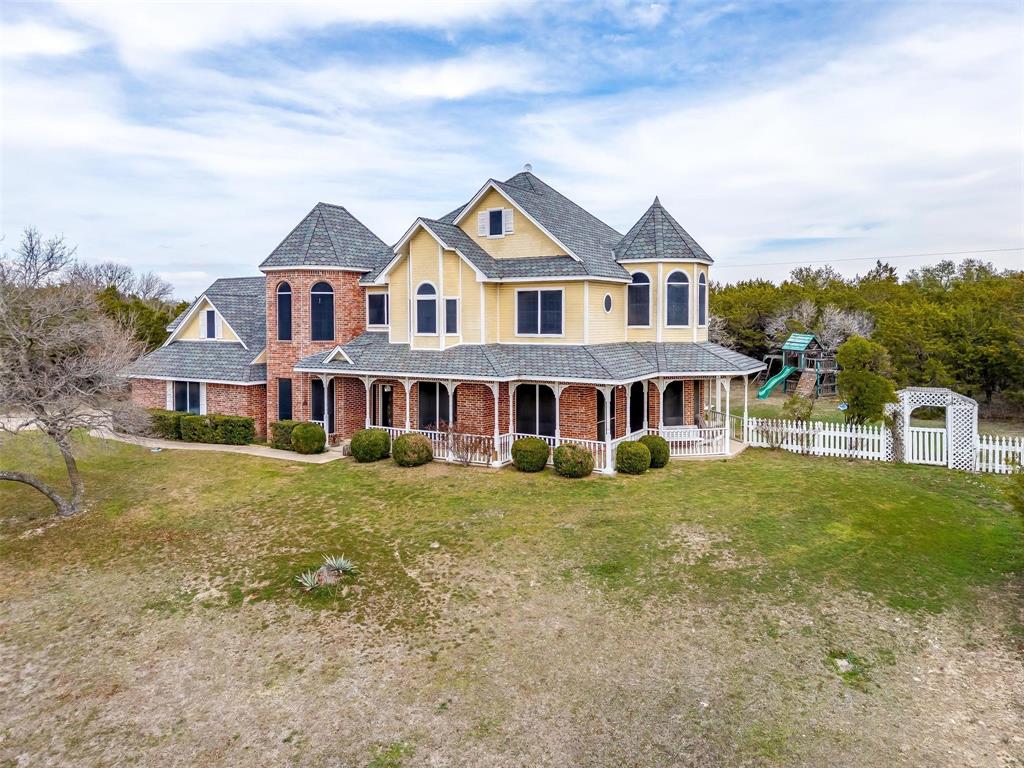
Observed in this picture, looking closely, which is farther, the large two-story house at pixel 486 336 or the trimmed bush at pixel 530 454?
the large two-story house at pixel 486 336

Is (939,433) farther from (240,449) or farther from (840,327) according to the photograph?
(240,449)

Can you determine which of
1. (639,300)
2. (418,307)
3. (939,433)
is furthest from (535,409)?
(939,433)

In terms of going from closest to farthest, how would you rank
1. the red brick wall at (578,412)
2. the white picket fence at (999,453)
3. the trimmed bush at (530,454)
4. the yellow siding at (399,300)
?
the white picket fence at (999,453) → the trimmed bush at (530,454) → the red brick wall at (578,412) → the yellow siding at (399,300)

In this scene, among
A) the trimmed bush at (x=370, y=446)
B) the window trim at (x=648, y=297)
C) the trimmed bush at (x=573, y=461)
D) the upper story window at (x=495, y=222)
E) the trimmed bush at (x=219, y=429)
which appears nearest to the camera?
the trimmed bush at (x=573, y=461)

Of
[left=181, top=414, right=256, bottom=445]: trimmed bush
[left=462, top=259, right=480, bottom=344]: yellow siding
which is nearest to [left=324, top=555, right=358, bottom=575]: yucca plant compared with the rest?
[left=462, top=259, right=480, bottom=344]: yellow siding

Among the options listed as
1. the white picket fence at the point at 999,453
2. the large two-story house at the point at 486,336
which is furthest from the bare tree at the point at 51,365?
the white picket fence at the point at 999,453

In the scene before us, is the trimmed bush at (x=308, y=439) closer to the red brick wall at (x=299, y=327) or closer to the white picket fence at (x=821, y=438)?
the red brick wall at (x=299, y=327)

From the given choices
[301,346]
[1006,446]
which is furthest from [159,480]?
[1006,446]

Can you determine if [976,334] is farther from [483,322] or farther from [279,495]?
[279,495]
